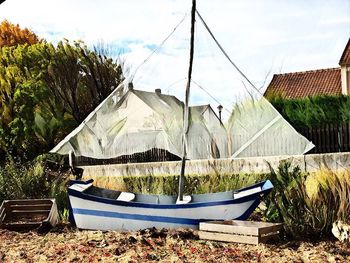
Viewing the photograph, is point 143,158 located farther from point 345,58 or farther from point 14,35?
point 14,35

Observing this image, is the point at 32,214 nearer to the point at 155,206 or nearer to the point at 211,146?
the point at 155,206

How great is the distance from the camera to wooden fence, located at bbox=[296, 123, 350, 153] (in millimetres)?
17984

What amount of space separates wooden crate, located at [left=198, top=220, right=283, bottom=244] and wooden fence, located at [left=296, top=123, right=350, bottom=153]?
34.5ft

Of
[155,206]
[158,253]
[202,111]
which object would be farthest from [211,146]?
[158,253]

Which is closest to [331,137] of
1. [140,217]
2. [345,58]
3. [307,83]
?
[140,217]

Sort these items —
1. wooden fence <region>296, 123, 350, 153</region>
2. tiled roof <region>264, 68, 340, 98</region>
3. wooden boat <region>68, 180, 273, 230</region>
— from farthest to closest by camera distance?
tiled roof <region>264, 68, 340, 98</region>
wooden fence <region>296, 123, 350, 153</region>
wooden boat <region>68, 180, 273, 230</region>

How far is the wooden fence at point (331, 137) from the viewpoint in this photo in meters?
18.0

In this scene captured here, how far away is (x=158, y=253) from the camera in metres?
7.37

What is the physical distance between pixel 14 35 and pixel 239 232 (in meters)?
36.6

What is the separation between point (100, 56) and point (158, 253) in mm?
25625

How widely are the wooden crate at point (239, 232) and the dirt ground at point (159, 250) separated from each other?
9cm

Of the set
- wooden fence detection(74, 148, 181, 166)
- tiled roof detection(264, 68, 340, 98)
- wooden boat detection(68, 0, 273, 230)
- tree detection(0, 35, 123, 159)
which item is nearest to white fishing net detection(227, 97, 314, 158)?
wooden boat detection(68, 0, 273, 230)

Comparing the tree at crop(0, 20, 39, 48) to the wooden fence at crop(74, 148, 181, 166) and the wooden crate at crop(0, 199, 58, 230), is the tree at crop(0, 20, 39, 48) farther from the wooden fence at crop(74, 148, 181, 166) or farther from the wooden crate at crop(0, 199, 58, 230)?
the wooden crate at crop(0, 199, 58, 230)

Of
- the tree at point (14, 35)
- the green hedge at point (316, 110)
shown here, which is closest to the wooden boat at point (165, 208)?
the green hedge at point (316, 110)
